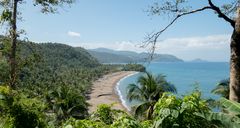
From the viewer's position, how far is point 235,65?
7.71 meters

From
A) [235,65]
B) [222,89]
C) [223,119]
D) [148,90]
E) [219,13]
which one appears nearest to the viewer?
[223,119]

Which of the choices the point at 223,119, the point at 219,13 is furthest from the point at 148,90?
the point at 223,119

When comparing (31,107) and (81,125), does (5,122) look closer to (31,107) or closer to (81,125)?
(31,107)

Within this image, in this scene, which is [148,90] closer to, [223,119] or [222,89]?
[222,89]

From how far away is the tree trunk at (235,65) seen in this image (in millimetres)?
7605

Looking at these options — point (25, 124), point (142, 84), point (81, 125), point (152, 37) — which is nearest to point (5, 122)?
point (25, 124)

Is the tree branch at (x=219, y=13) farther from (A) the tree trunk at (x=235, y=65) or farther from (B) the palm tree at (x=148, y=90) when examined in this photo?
(B) the palm tree at (x=148, y=90)

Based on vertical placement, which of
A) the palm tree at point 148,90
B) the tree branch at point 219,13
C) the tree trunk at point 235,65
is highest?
the tree branch at point 219,13

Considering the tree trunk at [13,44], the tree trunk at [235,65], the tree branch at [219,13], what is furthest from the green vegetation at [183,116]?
the tree trunk at [13,44]

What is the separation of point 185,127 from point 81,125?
1.51m

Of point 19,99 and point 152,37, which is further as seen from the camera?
point 19,99

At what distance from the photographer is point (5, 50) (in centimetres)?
1778

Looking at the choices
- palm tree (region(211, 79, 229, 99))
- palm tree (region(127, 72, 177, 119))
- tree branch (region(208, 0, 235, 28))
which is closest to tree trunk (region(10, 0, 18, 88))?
tree branch (region(208, 0, 235, 28))

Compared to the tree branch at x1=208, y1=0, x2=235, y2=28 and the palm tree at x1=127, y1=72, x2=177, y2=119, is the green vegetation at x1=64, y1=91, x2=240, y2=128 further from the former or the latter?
the palm tree at x1=127, y1=72, x2=177, y2=119
